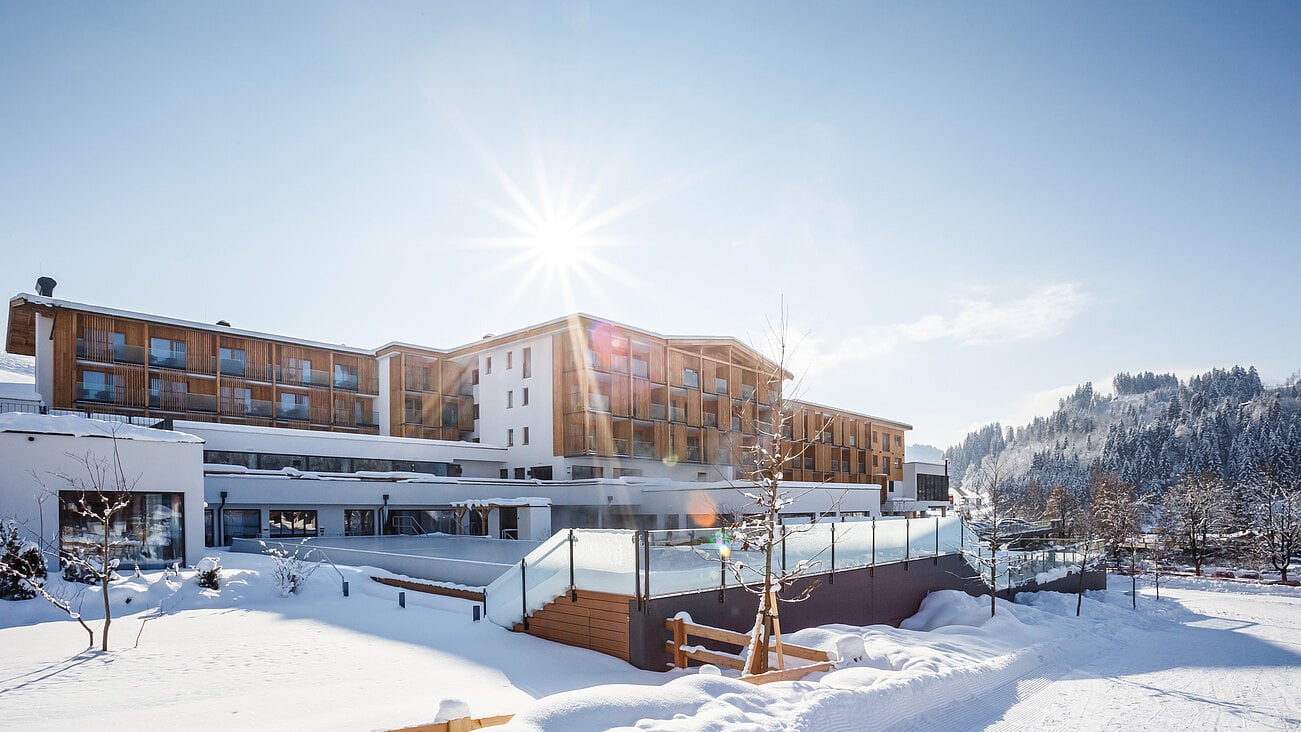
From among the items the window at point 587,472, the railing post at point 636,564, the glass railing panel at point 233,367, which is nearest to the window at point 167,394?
the glass railing panel at point 233,367

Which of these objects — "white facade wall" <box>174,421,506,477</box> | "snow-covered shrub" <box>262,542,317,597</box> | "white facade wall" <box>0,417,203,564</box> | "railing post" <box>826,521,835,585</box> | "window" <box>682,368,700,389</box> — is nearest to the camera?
"railing post" <box>826,521,835,585</box>

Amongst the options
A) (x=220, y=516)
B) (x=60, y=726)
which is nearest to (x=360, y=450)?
(x=220, y=516)

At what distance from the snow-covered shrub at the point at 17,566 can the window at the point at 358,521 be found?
56.5 ft

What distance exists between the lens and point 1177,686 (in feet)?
40.9

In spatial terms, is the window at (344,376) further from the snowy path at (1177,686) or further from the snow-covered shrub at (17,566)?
the snowy path at (1177,686)

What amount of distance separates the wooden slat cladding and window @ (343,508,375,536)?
21560 millimetres

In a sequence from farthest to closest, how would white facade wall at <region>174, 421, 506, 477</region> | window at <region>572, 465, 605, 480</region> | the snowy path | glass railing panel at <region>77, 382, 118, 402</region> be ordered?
window at <region>572, 465, 605, 480</region> < glass railing panel at <region>77, 382, 118, 402</region> < white facade wall at <region>174, 421, 506, 477</region> < the snowy path

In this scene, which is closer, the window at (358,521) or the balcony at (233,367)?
the window at (358,521)

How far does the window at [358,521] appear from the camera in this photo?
31594 mm

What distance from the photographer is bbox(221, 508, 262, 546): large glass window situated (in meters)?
28.1

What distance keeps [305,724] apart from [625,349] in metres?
31.6

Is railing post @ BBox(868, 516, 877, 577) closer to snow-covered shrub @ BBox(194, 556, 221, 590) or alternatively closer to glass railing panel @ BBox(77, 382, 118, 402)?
snow-covered shrub @ BBox(194, 556, 221, 590)

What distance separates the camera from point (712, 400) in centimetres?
4428

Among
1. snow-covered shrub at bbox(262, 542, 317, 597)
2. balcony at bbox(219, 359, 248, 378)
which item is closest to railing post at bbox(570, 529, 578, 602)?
snow-covered shrub at bbox(262, 542, 317, 597)
